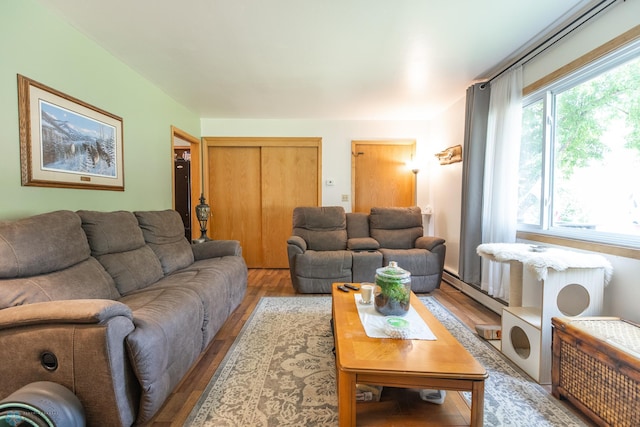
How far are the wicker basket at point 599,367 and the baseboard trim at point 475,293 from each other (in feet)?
3.05

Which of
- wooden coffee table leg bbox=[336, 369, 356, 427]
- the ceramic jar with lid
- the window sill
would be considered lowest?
wooden coffee table leg bbox=[336, 369, 356, 427]

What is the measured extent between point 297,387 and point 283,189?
121 inches

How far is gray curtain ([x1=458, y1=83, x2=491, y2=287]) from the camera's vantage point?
2.79 meters

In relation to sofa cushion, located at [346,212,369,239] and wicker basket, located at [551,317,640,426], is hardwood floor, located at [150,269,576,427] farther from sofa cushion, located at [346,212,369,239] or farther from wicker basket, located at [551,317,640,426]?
sofa cushion, located at [346,212,369,239]

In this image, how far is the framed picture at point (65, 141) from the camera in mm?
1674

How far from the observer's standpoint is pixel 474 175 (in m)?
2.82

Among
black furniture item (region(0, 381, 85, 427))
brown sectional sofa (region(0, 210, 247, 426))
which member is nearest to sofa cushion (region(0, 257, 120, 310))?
brown sectional sofa (region(0, 210, 247, 426))

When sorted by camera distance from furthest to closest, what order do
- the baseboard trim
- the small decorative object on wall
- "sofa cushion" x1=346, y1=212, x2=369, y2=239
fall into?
"sofa cushion" x1=346, y1=212, x2=369, y2=239 → the small decorative object on wall → the baseboard trim

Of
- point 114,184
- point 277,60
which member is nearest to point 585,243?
point 277,60

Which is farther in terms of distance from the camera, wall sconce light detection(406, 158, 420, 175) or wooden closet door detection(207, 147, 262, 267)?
wooden closet door detection(207, 147, 262, 267)

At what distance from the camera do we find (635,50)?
62.6 inches

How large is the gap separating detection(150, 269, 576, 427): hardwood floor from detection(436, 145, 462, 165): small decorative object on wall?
5.67 ft

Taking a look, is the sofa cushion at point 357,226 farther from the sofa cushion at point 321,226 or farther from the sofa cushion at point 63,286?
the sofa cushion at point 63,286

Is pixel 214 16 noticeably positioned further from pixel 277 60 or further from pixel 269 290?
pixel 269 290
